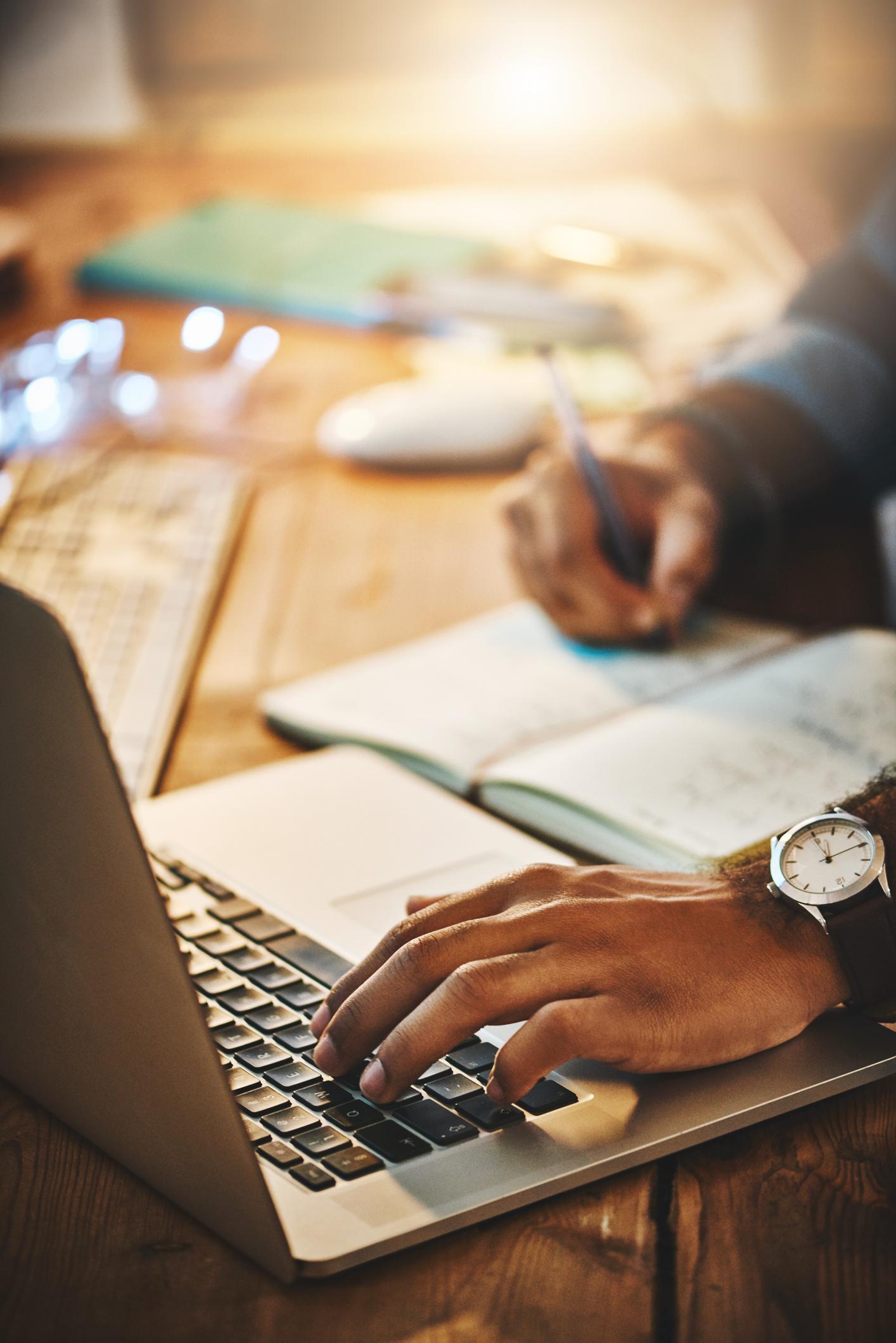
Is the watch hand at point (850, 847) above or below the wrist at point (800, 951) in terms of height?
above

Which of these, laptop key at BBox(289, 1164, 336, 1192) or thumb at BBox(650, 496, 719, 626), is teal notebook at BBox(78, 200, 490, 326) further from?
laptop key at BBox(289, 1164, 336, 1192)

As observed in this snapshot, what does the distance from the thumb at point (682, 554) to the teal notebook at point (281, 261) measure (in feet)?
2.18

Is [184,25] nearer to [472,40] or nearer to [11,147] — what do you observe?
[11,147]

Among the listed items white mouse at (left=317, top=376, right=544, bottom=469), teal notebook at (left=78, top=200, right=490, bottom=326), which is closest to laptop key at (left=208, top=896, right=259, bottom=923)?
white mouse at (left=317, top=376, right=544, bottom=469)

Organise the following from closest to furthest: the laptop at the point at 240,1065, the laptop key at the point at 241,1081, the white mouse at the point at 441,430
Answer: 1. the laptop at the point at 240,1065
2. the laptop key at the point at 241,1081
3. the white mouse at the point at 441,430

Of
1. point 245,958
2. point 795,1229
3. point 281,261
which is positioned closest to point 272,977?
point 245,958

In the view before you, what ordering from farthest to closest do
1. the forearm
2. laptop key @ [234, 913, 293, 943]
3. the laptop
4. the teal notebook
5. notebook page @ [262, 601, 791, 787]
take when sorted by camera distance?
1. the teal notebook
2. the forearm
3. notebook page @ [262, 601, 791, 787]
4. laptop key @ [234, 913, 293, 943]
5. the laptop

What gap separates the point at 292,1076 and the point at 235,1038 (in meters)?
0.04

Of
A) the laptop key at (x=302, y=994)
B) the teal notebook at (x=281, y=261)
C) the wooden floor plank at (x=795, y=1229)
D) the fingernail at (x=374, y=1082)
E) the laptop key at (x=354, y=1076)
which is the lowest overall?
the wooden floor plank at (x=795, y=1229)

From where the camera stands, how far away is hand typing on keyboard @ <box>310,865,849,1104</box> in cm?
48

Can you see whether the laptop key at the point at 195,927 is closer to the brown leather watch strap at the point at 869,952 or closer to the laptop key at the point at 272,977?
the laptop key at the point at 272,977

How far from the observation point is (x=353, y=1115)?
1.58 feet

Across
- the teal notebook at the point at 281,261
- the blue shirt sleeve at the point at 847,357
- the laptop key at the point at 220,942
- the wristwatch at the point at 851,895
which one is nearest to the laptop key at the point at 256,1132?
the laptop key at the point at 220,942

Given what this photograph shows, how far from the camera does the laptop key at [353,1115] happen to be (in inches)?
18.8
